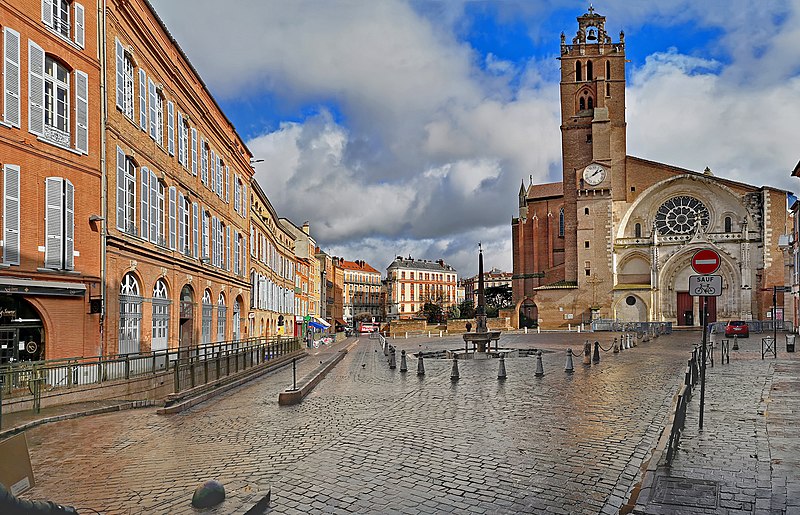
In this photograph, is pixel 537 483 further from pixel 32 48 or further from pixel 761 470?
pixel 32 48

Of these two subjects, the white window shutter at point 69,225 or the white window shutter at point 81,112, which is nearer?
the white window shutter at point 69,225

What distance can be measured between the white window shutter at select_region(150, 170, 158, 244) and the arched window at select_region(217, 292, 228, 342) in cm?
957

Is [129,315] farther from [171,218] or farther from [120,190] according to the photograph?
[171,218]

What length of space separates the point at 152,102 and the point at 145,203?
3.80m

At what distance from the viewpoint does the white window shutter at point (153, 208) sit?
2141 cm

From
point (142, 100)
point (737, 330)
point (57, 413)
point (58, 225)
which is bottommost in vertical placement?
point (737, 330)

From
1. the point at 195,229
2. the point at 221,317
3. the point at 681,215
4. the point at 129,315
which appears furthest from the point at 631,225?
the point at 129,315

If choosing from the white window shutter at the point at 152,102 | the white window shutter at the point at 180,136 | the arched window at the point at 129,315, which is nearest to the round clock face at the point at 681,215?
the white window shutter at the point at 180,136

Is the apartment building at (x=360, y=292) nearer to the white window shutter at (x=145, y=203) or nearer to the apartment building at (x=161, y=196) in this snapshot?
the apartment building at (x=161, y=196)

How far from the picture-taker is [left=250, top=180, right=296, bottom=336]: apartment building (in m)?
41.2

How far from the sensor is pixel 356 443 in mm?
9609

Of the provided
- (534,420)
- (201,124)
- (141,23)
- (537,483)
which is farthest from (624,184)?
(537,483)

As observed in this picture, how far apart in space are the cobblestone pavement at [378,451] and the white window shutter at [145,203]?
7.15 m

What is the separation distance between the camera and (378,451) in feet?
29.6
